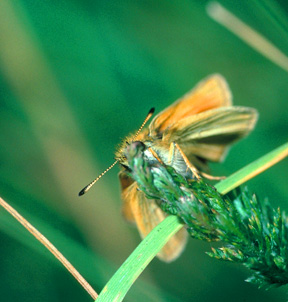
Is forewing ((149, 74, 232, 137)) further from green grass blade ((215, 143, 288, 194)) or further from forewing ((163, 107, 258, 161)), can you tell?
green grass blade ((215, 143, 288, 194))

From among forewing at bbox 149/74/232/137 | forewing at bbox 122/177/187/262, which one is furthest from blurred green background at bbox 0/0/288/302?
forewing at bbox 149/74/232/137

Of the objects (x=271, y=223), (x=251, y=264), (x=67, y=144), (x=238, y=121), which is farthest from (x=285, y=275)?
(x=67, y=144)

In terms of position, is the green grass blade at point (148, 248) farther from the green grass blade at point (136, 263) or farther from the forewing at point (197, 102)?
the forewing at point (197, 102)

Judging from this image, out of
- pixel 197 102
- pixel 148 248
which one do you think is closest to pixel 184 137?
pixel 197 102

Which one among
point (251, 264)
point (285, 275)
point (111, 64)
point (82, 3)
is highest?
point (82, 3)

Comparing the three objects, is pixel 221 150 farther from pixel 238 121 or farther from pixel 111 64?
pixel 111 64

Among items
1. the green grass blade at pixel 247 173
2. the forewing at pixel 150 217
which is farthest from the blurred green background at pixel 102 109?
the green grass blade at pixel 247 173
